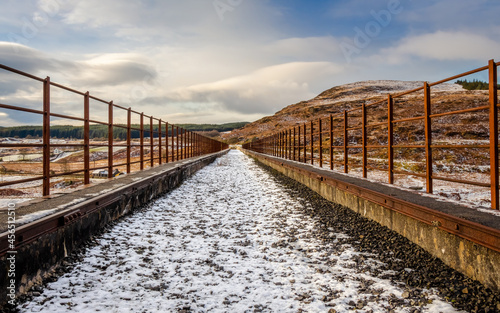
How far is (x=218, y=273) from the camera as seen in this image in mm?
2998

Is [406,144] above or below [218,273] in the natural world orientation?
above

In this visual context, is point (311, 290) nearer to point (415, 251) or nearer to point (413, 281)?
point (413, 281)

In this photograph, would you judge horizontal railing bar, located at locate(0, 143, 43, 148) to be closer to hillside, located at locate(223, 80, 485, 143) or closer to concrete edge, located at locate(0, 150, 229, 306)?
concrete edge, located at locate(0, 150, 229, 306)

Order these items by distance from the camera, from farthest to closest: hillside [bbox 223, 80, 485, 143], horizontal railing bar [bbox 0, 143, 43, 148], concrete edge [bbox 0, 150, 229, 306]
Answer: hillside [bbox 223, 80, 485, 143] < horizontal railing bar [bbox 0, 143, 43, 148] < concrete edge [bbox 0, 150, 229, 306]

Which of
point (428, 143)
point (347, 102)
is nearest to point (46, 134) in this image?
point (428, 143)

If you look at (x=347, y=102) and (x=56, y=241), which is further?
(x=347, y=102)

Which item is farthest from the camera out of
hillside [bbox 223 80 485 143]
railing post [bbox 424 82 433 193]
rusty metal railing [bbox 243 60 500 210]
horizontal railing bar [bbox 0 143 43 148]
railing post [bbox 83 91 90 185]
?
hillside [bbox 223 80 485 143]

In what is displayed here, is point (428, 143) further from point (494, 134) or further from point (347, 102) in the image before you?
point (347, 102)

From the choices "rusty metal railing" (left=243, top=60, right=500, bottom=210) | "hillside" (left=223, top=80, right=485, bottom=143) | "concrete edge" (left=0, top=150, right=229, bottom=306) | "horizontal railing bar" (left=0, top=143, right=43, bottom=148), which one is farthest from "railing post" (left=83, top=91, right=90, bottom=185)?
"hillside" (left=223, top=80, right=485, bottom=143)

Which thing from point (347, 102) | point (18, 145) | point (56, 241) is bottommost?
point (56, 241)

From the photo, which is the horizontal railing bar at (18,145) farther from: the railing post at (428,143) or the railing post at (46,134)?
the railing post at (428,143)

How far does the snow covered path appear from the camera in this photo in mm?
2405

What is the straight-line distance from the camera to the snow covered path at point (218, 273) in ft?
7.89

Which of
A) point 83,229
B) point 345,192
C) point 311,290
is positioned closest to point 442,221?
point 311,290
